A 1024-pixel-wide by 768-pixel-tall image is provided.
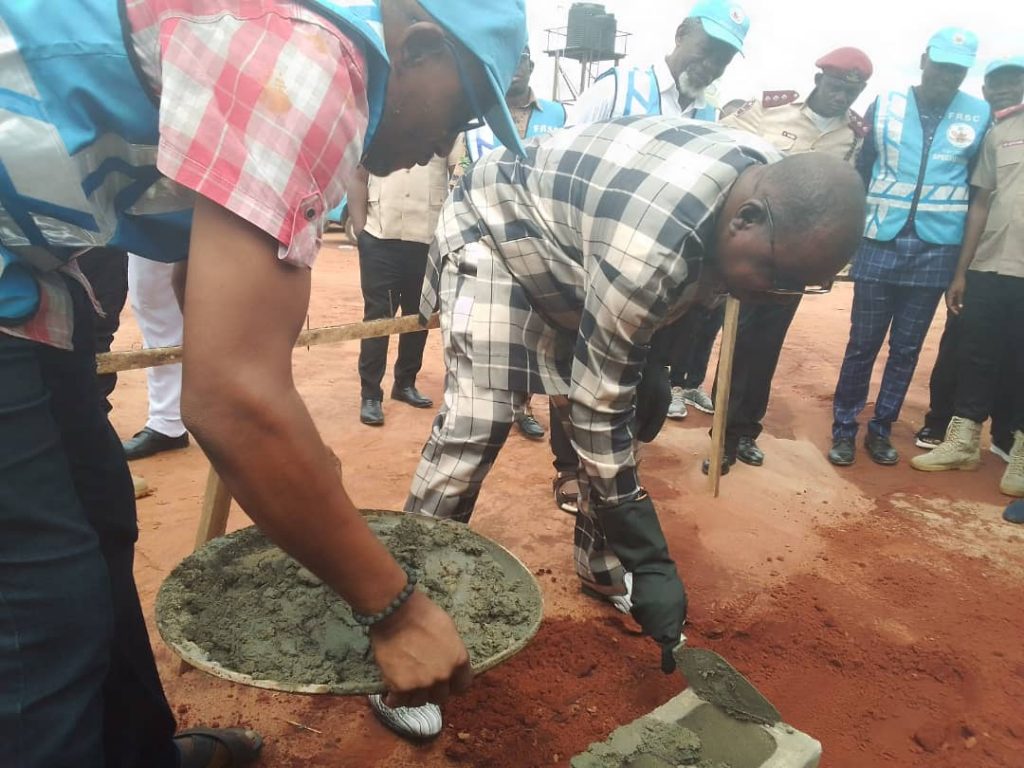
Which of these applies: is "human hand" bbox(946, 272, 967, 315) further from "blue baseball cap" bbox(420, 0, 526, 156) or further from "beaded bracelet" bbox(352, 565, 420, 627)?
"beaded bracelet" bbox(352, 565, 420, 627)

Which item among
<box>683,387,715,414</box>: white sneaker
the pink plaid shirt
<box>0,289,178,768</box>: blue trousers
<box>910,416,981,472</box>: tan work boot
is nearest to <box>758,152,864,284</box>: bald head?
the pink plaid shirt

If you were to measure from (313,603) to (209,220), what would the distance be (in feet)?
2.87

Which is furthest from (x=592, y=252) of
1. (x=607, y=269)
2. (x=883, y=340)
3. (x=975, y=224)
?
(x=975, y=224)

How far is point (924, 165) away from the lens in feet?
12.5

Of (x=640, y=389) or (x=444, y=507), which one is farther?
(x=640, y=389)

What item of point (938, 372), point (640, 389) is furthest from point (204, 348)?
point (938, 372)

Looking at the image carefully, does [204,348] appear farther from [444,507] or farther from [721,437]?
[721,437]

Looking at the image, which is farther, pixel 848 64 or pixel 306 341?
pixel 848 64

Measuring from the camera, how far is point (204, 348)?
0.77 metres

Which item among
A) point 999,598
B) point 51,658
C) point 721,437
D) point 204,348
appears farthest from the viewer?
point 721,437

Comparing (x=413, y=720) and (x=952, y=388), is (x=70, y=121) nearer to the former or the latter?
(x=413, y=720)

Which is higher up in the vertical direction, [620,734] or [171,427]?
[620,734]

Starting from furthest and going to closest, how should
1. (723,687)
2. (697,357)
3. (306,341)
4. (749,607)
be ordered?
(697,357), (749,607), (306,341), (723,687)

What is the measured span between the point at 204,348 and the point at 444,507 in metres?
1.40
